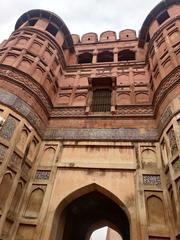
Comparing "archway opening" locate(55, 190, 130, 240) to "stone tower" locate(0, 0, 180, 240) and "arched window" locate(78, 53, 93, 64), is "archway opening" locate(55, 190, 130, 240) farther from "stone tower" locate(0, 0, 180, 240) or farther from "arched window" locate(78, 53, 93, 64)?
"arched window" locate(78, 53, 93, 64)

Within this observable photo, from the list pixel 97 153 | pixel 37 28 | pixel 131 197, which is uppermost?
pixel 37 28

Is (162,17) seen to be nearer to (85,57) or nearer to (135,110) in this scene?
(85,57)

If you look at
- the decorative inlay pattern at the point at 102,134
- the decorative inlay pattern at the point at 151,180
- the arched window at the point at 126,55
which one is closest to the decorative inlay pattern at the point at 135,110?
the decorative inlay pattern at the point at 102,134

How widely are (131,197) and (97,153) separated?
1942 millimetres

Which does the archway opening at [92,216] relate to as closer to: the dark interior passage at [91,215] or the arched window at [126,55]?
the dark interior passage at [91,215]

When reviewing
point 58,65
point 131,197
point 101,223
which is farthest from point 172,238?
point 58,65

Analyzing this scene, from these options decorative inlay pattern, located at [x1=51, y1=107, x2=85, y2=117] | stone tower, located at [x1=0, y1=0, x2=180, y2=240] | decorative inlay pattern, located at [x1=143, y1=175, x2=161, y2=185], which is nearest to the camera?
stone tower, located at [x1=0, y1=0, x2=180, y2=240]

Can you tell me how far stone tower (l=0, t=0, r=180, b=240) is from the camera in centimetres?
662

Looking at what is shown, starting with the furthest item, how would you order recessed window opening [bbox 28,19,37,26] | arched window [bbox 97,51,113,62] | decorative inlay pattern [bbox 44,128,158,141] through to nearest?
arched window [bbox 97,51,113,62]
recessed window opening [bbox 28,19,37,26]
decorative inlay pattern [bbox 44,128,158,141]

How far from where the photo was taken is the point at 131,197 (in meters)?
6.86

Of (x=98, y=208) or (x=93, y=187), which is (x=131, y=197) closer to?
(x=93, y=187)

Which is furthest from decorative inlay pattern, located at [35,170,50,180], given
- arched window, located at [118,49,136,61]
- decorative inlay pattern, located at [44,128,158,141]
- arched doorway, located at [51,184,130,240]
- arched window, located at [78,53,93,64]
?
arched window, located at [118,49,136,61]

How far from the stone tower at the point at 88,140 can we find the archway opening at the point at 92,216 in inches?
1.8

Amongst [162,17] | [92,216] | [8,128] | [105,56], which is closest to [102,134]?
[8,128]
